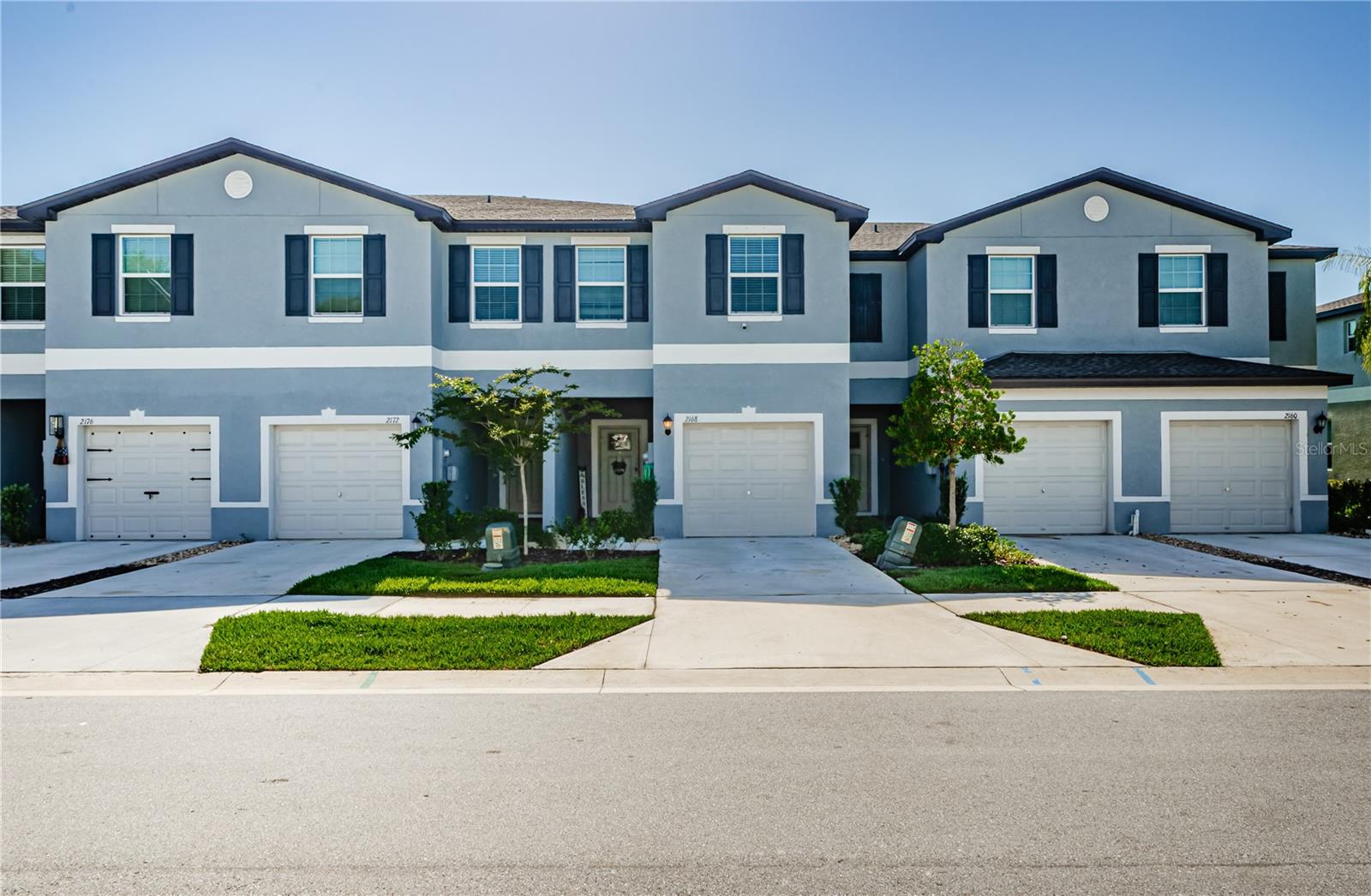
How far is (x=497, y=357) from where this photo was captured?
55.8ft

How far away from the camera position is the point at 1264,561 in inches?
520

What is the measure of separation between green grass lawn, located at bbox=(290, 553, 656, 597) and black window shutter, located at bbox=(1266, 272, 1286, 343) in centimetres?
1518

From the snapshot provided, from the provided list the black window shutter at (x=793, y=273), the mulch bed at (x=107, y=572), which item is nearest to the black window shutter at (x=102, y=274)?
the mulch bed at (x=107, y=572)

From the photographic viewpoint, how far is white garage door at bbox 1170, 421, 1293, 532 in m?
16.7

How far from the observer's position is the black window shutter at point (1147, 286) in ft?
57.8

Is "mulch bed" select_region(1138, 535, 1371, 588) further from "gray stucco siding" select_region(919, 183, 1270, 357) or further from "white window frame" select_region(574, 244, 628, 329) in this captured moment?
"white window frame" select_region(574, 244, 628, 329)

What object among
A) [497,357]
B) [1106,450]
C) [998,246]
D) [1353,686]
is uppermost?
[998,246]

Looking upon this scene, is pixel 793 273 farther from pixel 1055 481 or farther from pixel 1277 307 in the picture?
pixel 1277 307

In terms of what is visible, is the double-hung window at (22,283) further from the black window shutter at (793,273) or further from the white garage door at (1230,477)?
the white garage door at (1230,477)

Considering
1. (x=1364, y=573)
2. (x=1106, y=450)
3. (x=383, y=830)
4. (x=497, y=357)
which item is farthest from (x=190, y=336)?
(x=1364, y=573)

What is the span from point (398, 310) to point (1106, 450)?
13959 millimetres

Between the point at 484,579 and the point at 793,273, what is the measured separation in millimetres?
8790

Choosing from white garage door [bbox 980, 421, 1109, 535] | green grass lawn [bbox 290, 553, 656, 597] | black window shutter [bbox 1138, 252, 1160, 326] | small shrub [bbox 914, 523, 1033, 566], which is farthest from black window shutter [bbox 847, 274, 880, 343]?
green grass lawn [bbox 290, 553, 656, 597]

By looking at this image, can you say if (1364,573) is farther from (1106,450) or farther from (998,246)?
(998,246)
